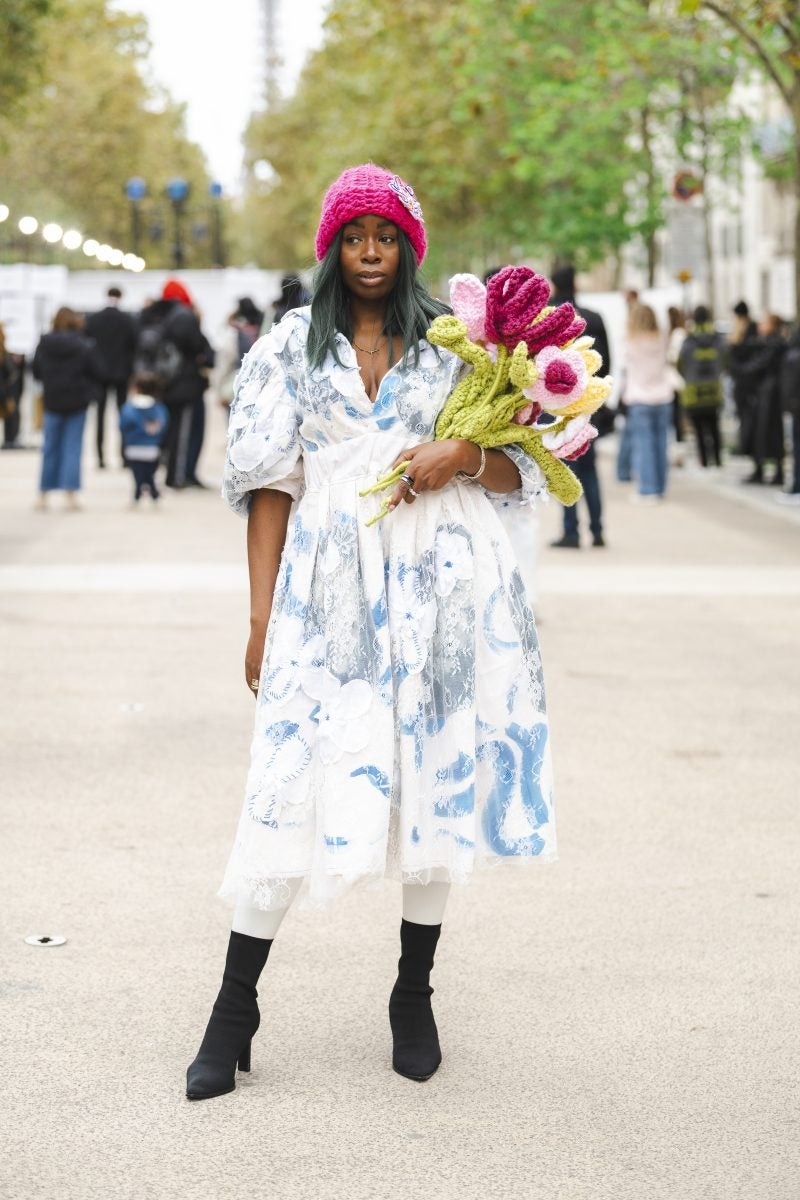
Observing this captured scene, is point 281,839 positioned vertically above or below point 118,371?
below

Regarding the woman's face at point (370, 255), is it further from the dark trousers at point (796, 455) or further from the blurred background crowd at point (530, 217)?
the dark trousers at point (796, 455)

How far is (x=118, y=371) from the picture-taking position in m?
22.5

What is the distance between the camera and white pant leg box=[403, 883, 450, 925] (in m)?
4.19

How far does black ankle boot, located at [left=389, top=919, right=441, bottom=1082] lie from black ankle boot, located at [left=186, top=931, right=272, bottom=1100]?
322 mm

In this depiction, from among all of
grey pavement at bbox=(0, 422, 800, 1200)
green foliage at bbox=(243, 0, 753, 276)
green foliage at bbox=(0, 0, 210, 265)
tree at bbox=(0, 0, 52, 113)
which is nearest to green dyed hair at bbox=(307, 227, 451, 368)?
grey pavement at bbox=(0, 422, 800, 1200)

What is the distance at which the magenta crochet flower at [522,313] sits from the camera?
13.3 ft

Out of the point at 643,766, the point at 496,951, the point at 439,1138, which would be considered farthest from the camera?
the point at 643,766

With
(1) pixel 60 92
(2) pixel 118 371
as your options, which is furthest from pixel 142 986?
(1) pixel 60 92

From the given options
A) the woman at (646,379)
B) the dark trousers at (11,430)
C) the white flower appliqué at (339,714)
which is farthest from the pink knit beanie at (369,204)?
the dark trousers at (11,430)

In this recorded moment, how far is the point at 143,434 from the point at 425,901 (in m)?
13.5

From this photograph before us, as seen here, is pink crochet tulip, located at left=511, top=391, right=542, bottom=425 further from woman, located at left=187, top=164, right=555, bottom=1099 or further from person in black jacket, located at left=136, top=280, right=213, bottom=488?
person in black jacket, located at left=136, top=280, right=213, bottom=488

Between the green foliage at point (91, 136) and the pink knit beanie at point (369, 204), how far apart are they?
50.2m

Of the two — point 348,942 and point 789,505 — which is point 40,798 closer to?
point 348,942

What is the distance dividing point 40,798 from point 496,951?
7.34ft
